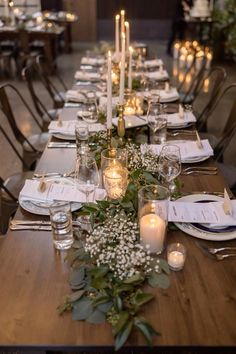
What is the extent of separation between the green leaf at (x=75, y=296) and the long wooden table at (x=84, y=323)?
38 millimetres

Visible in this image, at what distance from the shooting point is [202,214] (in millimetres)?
1416

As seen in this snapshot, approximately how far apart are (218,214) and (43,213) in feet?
2.07

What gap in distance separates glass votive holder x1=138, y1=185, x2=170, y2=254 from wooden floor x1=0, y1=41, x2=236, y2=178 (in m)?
2.55

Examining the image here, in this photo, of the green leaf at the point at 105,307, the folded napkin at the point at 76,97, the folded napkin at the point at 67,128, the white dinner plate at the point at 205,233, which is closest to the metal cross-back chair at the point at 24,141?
the folded napkin at the point at 76,97

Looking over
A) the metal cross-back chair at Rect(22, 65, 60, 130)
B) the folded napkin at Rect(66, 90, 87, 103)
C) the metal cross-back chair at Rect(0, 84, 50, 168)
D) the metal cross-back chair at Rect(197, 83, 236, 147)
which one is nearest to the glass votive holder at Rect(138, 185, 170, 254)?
the metal cross-back chair at Rect(197, 83, 236, 147)

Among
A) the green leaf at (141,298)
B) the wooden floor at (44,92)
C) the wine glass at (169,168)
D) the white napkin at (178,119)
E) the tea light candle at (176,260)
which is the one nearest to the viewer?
the green leaf at (141,298)

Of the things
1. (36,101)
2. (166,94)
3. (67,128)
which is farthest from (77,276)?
(36,101)

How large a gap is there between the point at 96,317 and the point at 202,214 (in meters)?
0.58

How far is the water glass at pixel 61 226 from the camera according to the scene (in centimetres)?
129

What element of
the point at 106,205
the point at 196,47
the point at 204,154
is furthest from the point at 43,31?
the point at 106,205

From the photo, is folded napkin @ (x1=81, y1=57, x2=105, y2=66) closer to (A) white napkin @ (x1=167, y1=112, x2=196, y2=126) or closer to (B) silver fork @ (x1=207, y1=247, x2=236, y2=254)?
(A) white napkin @ (x1=167, y1=112, x2=196, y2=126)

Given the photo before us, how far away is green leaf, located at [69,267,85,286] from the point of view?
1117 mm

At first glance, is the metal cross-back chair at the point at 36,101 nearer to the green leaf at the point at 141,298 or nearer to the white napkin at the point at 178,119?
the white napkin at the point at 178,119

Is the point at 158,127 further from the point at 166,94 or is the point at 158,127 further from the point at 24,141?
the point at 24,141
